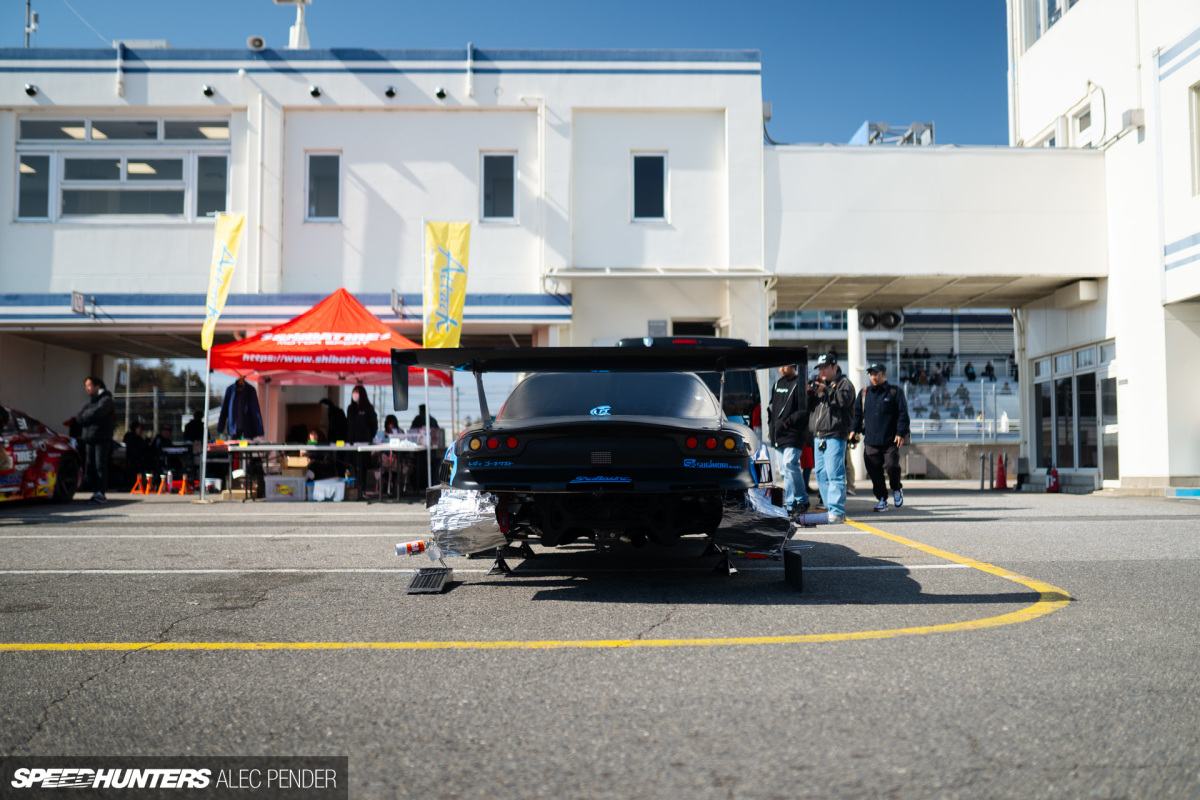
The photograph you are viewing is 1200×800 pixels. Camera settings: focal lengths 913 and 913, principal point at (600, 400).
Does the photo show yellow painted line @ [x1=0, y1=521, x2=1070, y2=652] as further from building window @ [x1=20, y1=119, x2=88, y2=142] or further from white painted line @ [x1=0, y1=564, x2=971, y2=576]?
building window @ [x1=20, y1=119, x2=88, y2=142]

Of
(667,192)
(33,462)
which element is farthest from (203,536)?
(667,192)

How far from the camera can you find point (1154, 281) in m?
15.5

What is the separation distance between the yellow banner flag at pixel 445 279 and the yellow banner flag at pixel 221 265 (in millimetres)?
3071

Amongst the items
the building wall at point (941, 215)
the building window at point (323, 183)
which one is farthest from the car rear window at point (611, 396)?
the building window at point (323, 183)

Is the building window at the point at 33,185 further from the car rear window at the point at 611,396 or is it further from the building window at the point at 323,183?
the car rear window at the point at 611,396

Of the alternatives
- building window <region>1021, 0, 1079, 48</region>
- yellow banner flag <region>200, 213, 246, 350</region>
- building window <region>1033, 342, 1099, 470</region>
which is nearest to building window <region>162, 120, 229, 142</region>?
yellow banner flag <region>200, 213, 246, 350</region>

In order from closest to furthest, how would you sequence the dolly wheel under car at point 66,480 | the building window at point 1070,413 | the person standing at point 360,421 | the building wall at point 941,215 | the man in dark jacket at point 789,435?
the man in dark jacket at point 789,435 → the dolly wheel under car at point 66,480 → the person standing at point 360,421 → the building wall at point 941,215 → the building window at point 1070,413

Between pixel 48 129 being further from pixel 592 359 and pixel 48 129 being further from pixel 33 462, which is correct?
pixel 592 359

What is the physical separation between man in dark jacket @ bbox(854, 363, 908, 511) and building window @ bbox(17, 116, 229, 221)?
42.4 feet

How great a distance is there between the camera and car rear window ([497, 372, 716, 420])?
6133 millimetres

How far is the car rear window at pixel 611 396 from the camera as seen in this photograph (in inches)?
241

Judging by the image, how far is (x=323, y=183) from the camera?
707 inches

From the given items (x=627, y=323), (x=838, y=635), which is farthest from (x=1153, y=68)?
(x=838, y=635)

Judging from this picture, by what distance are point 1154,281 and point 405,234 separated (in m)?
13.4
